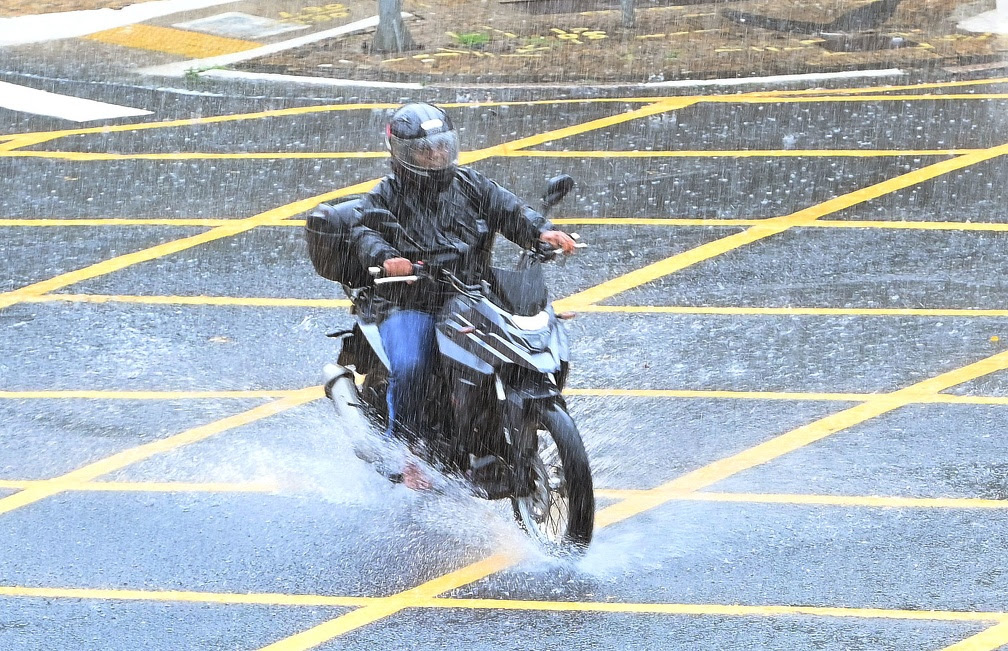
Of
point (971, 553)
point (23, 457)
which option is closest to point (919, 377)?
point (971, 553)

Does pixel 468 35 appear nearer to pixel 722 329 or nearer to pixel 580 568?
pixel 722 329

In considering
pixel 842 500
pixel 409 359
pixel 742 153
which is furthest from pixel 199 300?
pixel 742 153

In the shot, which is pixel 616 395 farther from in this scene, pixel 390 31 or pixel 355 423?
pixel 390 31

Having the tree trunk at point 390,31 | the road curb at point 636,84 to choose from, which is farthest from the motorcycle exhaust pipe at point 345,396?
the tree trunk at point 390,31

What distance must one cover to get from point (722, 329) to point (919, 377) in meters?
1.18

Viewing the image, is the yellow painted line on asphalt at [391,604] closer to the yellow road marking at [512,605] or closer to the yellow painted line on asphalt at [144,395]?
the yellow road marking at [512,605]

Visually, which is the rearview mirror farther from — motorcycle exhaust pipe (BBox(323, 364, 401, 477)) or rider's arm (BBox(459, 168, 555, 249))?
motorcycle exhaust pipe (BBox(323, 364, 401, 477))

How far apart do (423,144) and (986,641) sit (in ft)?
9.45

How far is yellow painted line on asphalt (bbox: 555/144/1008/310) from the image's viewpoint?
30.2ft

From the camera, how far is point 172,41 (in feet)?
53.3

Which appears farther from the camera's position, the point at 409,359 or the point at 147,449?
the point at 147,449

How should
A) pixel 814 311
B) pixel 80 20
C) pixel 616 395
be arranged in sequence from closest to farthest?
pixel 616 395
pixel 814 311
pixel 80 20

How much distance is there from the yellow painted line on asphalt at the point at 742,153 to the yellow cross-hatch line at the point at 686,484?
3.95m

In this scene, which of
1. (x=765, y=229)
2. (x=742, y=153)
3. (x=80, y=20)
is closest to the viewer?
(x=765, y=229)
